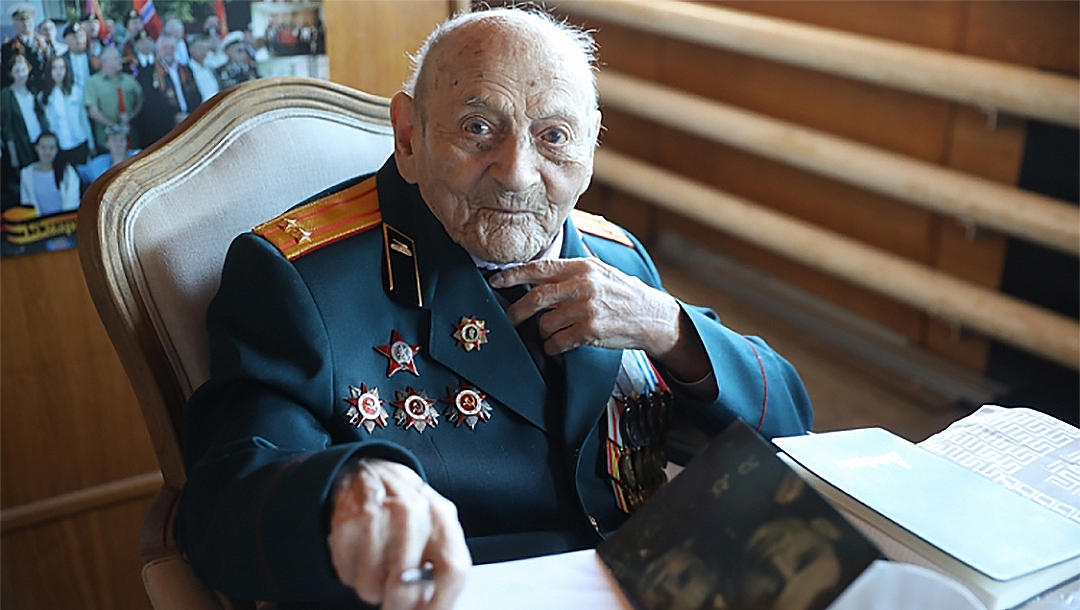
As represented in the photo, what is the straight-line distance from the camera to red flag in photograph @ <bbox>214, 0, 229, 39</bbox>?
182 centimetres

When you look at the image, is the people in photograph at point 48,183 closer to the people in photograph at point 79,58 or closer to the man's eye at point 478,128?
the people in photograph at point 79,58

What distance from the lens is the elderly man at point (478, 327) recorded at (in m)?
1.16

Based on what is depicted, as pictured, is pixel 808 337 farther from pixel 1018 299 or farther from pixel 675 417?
pixel 675 417

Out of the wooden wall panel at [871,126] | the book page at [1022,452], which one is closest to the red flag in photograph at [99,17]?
the wooden wall panel at [871,126]

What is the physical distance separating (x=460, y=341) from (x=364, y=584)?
1.54 ft

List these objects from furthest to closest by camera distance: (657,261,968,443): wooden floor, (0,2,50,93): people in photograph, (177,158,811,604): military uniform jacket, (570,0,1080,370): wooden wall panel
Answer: (657,261,968,443): wooden floor → (570,0,1080,370): wooden wall panel → (0,2,50,93): people in photograph → (177,158,811,604): military uniform jacket

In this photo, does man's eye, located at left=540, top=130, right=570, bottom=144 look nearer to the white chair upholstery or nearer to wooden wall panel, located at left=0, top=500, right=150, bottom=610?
the white chair upholstery

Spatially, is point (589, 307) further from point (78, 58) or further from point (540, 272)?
point (78, 58)

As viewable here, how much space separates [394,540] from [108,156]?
1305 millimetres

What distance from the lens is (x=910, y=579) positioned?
0.73m

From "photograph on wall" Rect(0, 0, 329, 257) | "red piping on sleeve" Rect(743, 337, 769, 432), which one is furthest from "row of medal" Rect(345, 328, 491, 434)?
"photograph on wall" Rect(0, 0, 329, 257)

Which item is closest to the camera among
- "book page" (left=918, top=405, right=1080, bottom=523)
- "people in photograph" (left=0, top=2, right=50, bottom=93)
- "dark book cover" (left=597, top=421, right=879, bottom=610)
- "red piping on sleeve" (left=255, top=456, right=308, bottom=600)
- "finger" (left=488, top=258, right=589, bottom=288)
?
"dark book cover" (left=597, top=421, right=879, bottom=610)

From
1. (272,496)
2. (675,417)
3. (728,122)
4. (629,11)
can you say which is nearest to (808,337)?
(728,122)

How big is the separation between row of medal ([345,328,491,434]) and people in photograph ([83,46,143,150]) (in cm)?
89
